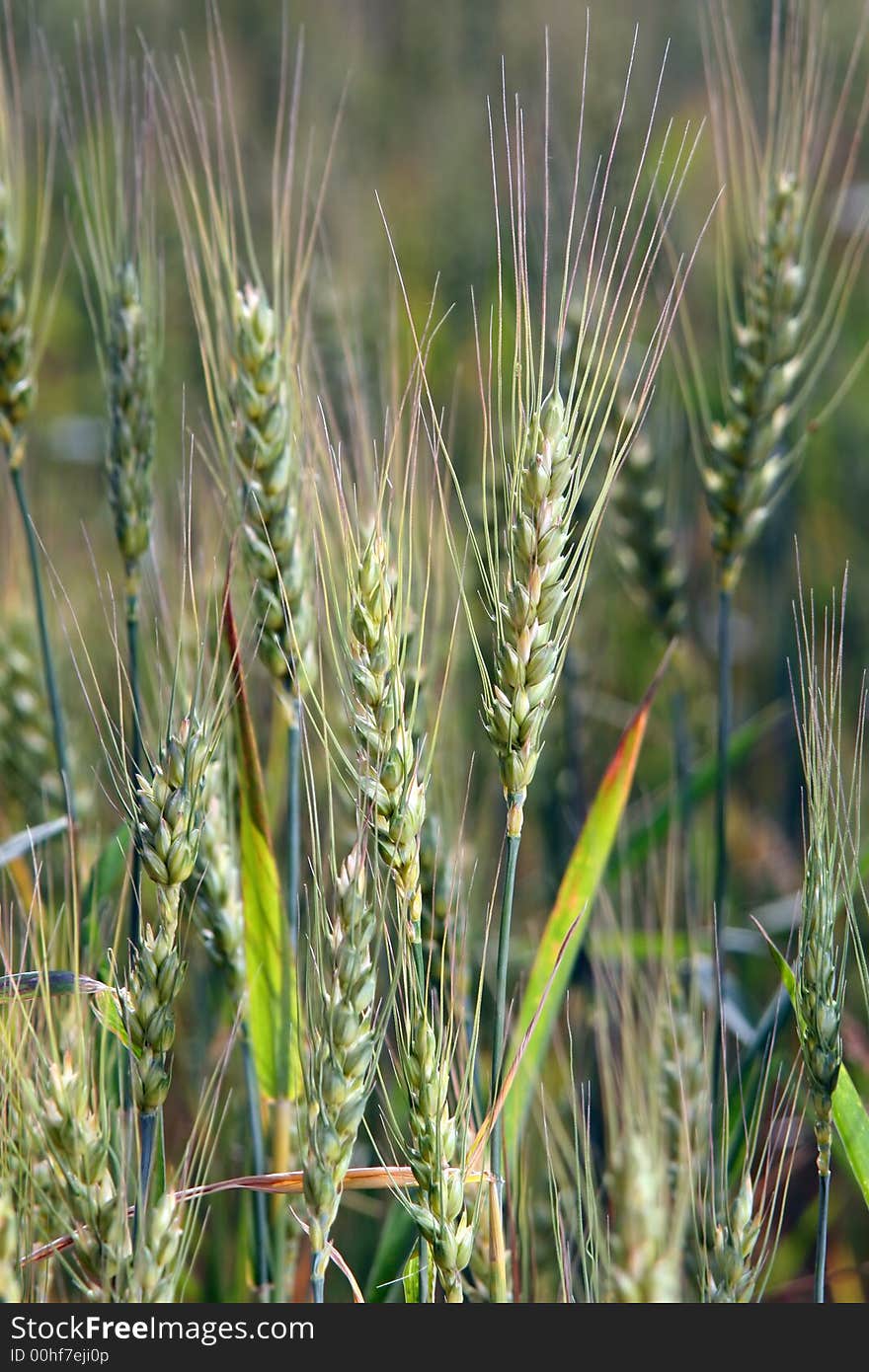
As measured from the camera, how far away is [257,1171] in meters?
1.08

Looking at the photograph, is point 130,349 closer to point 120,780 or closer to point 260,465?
point 260,465

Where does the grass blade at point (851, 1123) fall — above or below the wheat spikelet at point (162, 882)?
below

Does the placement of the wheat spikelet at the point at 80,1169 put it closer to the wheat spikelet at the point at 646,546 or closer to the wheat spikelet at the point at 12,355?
the wheat spikelet at the point at 12,355

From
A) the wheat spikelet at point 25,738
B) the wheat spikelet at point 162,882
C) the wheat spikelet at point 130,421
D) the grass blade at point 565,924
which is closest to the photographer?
the wheat spikelet at point 162,882

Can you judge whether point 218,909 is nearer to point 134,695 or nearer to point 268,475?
point 134,695

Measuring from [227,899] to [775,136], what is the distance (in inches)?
38.9

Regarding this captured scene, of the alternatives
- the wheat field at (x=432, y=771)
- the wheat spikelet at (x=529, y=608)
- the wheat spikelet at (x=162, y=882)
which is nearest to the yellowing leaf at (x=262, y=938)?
the wheat field at (x=432, y=771)

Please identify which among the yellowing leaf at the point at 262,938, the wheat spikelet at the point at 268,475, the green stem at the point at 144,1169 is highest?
the wheat spikelet at the point at 268,475

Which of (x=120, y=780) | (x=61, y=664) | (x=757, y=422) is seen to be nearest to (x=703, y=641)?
(x=757, y=422)

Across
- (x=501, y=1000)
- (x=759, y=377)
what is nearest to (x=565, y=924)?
(x=501, y=1000)

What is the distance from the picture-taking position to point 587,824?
1089mm

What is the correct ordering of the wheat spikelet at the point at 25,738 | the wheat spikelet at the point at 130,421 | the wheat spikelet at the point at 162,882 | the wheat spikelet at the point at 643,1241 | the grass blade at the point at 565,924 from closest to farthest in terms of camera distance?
the wheat spikelet at the point at 643,1241
the wheat spikelet at the point at 162,882
the grass blade at the point at 565,924
the wheat spikelet at the point at 130,421
the wheat spikelet at the point at 25,738

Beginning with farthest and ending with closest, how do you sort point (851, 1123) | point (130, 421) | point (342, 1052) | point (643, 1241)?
point (130, 421), point (851, 1123), point (342, 1052), point (643, 1241)

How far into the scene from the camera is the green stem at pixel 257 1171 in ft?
3.50
